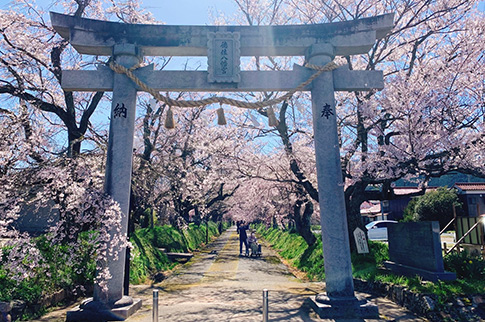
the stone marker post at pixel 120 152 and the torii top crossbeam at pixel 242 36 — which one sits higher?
the torii top crossbeam at pixel 242 36

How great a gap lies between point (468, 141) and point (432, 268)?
3.54m

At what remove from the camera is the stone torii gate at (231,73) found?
273 inches

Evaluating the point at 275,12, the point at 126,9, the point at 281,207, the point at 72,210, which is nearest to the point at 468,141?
the point at 275,12

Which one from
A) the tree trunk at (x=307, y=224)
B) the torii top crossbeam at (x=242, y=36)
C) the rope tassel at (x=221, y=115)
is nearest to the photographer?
the torii top crossbeam at (x=242, y=36)

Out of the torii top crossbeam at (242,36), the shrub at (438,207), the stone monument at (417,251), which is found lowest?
the stone monument at (417,251)

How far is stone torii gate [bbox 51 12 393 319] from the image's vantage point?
693 cm

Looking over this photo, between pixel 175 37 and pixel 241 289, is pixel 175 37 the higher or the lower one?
the higher one

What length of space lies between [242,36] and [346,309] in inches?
260

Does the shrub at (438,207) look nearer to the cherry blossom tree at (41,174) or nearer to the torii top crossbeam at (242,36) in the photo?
the torii top crossbeam at (242,36)

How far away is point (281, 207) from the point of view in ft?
71.5

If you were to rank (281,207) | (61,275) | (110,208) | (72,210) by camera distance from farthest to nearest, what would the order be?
(281,207) < (61,275) < (72,210) < (110,208)

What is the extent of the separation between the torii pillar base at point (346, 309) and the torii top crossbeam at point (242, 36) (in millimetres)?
5861

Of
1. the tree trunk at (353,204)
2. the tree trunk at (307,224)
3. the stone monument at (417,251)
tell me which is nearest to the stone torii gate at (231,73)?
the stone monument at (417,251)

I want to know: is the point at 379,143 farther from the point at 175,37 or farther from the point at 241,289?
the point at 175,37
